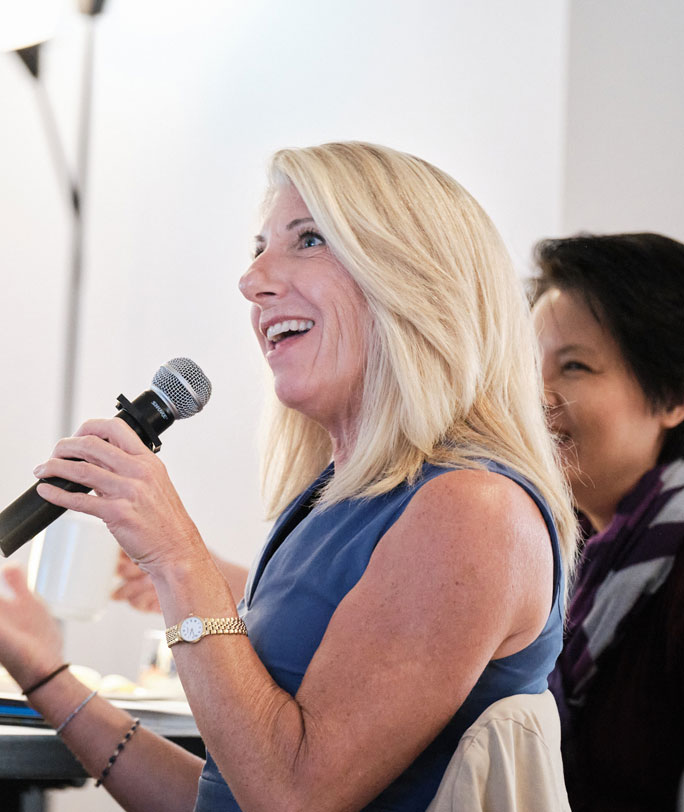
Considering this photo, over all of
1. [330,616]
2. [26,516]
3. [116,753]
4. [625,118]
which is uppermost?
[625,118]

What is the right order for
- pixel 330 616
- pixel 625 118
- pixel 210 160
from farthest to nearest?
1. pixel 625 118
2. pixel 210 160
3. pixel 330 616

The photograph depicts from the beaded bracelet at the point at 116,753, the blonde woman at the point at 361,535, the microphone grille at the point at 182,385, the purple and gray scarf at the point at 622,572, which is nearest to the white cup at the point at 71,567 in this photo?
the blonde woman at the point at 361,535

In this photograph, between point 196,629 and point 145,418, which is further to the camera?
point 145,418

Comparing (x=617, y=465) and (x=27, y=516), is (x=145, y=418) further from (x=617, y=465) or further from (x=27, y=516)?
(x=617, y=465)

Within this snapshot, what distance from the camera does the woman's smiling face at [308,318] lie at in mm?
1087

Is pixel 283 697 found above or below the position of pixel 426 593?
below

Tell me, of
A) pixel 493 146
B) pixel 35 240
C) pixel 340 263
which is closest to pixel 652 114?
pixel 493 146

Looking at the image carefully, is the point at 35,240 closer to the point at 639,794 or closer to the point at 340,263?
the point at 340,263

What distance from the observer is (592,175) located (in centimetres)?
271

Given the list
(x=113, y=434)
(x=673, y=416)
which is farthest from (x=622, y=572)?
(x=113, y=434)

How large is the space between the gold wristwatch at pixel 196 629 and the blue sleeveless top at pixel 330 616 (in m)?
0.09

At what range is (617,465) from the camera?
162cm

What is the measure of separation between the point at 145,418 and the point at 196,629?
23 centimetres

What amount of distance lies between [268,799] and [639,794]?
750 mm
